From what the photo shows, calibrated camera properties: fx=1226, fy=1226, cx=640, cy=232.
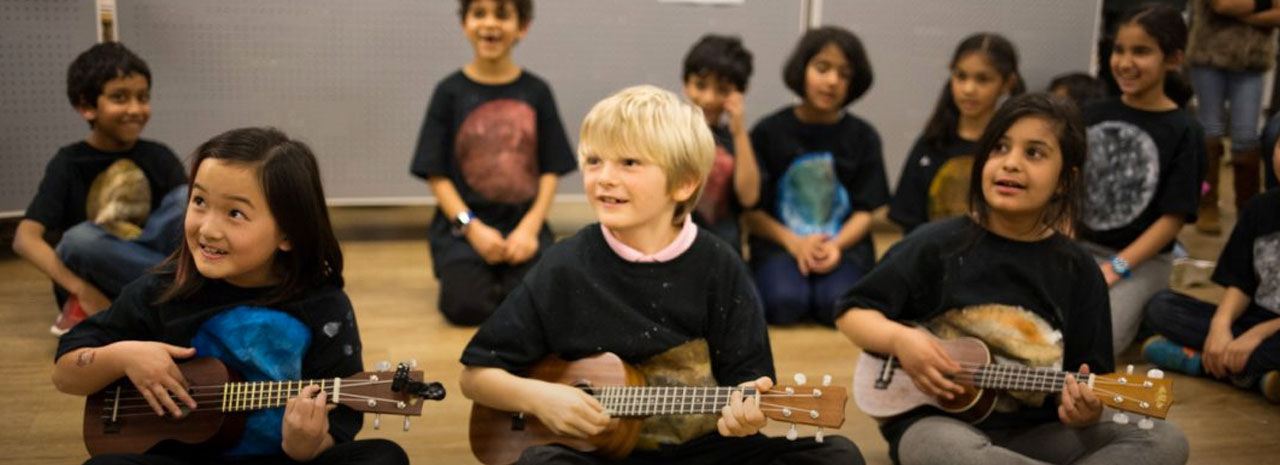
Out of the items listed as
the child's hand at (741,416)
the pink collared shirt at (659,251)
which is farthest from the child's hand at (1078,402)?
the pink collared shirt at (659,251)

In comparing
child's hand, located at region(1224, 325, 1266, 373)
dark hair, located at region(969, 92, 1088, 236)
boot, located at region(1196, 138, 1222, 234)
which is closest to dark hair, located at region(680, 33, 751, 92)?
dark hair, located at region(969, 92, 1088, 236)

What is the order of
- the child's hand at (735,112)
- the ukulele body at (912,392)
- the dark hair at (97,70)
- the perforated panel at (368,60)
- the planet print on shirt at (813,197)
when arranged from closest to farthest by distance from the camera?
the ukulele body at (912,392) → the dark hair at (97,70) → the child's hand at (735,112) → the planet print on shirt at (813,197) → the perforated panel at (368,60)

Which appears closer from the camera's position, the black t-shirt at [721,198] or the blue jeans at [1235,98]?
the black t-shirt at [721,198]

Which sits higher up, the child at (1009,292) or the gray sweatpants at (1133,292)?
the child at (1009,292)

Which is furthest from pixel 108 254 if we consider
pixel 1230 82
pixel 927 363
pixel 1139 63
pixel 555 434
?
pixel 1230 82

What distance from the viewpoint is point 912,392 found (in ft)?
8.46

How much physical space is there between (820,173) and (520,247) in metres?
1.02

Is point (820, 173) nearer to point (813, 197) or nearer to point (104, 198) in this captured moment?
point (813, 197)

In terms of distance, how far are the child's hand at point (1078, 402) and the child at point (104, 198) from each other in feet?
7.88

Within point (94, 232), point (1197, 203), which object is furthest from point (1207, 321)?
point (94, 232)

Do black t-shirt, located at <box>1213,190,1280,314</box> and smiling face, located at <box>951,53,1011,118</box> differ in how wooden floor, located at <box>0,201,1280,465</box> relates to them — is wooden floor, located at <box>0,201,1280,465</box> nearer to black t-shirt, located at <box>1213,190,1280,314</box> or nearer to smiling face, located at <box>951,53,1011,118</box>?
black t-shirt, located at <box>1213,190,1280,314</box>

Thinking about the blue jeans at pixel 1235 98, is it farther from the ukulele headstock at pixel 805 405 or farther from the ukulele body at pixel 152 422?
the ukulele body at pixel 152 422

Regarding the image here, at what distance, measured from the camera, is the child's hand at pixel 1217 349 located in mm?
3264

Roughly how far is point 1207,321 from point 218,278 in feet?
8.66
